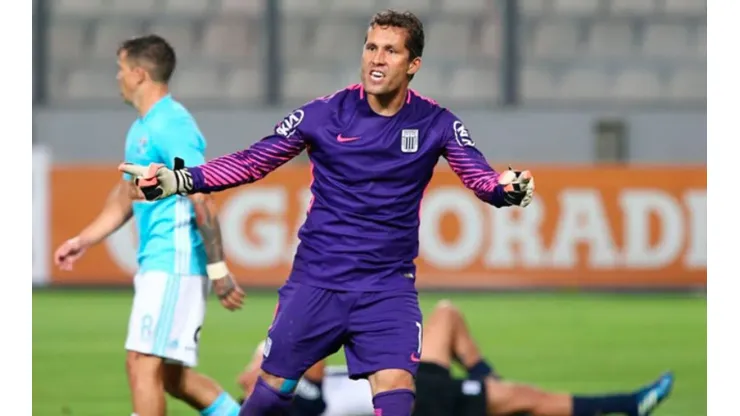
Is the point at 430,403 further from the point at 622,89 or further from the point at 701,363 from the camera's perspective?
the point at 622,89

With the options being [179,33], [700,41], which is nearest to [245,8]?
[179,33]

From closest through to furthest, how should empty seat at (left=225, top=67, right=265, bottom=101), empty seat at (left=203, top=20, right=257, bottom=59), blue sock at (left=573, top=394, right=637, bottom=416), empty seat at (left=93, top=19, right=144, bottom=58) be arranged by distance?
blue sock at (left=573, top=394, right=637, bottom=416) < empty seat at (left=225, top=67, right=265, bottom=101) < empty seat at (left=203, top=20, right=257, bottom=59) < empty seat at (left=93, top=19, right=144, bottom=58)

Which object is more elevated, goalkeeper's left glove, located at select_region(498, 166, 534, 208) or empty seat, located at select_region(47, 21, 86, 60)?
empty seat, located at select_region(47, 21, 86, 60)

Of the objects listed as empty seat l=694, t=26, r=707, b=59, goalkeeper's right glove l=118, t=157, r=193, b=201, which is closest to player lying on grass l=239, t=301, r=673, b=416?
goalkeeper's right glove l=118, t=157, r=193, b=201

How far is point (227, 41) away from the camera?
64.3ft

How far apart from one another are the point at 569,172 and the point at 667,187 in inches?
40.4

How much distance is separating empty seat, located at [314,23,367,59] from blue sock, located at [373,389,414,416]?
14.2 meters

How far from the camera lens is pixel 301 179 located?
51.3 feet

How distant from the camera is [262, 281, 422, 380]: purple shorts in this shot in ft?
18.0

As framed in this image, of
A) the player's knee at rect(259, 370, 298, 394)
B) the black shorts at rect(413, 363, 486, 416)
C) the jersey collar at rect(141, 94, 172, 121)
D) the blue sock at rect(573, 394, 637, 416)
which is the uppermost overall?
the jersey collar at rect(141, 94, 172, 121)

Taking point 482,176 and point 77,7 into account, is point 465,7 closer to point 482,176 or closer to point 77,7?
point 77,7

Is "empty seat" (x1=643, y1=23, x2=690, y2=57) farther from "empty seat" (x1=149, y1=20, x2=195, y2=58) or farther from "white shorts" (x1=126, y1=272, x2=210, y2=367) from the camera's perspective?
"white shorts" (x1=126, y1=272, x2=210, y2=367)

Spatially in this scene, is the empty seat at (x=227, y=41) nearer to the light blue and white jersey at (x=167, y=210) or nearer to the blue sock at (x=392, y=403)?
the light blue and white jersey at (x=167, y=210)
